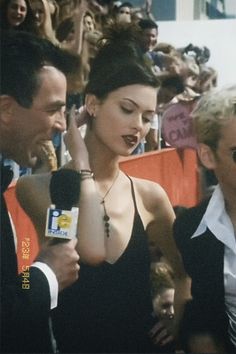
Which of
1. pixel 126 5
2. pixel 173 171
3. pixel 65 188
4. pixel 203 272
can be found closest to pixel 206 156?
pixel 173 171

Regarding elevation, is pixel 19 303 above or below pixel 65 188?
below

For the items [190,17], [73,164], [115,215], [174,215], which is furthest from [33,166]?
[190,17]

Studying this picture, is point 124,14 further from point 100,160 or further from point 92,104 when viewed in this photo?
point 100,160

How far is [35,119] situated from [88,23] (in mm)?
511

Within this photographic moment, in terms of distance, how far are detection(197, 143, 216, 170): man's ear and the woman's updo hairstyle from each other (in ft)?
1.17

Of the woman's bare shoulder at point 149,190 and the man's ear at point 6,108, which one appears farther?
the man's ear at point 6,108

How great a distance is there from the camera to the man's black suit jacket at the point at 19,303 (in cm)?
392

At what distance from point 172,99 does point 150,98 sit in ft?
0.33

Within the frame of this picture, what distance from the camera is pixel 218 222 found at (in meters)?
3.81

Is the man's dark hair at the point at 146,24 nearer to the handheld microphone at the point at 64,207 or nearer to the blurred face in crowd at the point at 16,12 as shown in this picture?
the blurred face in crowd at the point at 16,12

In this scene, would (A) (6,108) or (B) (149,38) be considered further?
(A) (6,108)

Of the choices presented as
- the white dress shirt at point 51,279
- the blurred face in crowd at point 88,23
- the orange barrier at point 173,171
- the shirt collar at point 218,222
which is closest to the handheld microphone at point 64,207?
the white dress shirt at point 51,279

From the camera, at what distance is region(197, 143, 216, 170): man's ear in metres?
3.79

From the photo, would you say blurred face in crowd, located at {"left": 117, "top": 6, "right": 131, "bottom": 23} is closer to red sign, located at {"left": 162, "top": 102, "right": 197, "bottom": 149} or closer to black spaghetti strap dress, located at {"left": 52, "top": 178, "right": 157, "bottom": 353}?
red sign, located at {"left": 162, "top": 102, "right": 197, "bottom": 149}
